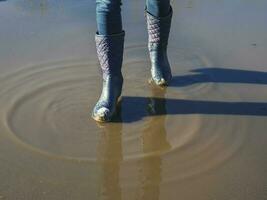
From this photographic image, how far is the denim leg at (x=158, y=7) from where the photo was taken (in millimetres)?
3127

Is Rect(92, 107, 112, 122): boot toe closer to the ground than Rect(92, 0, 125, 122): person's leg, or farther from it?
closer to the ground

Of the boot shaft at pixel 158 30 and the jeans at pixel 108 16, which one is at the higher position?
the jeans at pixel 108 16

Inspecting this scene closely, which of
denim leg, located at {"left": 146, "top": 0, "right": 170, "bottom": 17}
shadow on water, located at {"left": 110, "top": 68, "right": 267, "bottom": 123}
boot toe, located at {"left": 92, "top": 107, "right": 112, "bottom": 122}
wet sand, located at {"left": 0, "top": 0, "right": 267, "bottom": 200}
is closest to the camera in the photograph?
wet sand, located at {"left": 0, "top": 0, "right": 267, "bottom": 200}

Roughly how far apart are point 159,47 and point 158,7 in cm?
24

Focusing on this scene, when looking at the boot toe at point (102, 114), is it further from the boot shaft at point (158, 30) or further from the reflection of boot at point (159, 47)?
the boot shaft at point (158, 30)

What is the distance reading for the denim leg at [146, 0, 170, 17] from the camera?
10.3 feet

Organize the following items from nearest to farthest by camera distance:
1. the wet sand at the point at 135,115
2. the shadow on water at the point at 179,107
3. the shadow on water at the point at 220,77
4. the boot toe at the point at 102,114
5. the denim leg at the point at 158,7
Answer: the wet sand at the point at 135,115
the boot toe at the point at 102,114
the shadow on water at the point at 179,107
the denim leg at the point at 158,7
the shadow on water at the point at 220,77

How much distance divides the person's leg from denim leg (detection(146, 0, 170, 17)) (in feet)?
1.16

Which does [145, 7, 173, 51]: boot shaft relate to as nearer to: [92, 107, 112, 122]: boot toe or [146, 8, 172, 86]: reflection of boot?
[146, 8, 172, 86]: reflection of boot

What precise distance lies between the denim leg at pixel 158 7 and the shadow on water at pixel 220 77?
0.41 metres

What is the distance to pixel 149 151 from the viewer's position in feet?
8.37

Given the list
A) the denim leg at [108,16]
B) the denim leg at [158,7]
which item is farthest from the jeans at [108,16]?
the denim leg at [158,7]

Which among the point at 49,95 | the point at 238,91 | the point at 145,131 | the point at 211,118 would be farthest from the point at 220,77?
the point at 49,95

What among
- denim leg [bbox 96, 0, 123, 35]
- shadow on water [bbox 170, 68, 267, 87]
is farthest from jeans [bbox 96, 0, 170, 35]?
shadow on water [bbox 170, 68, 267, 87]
